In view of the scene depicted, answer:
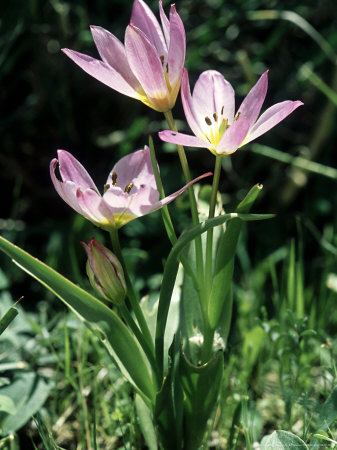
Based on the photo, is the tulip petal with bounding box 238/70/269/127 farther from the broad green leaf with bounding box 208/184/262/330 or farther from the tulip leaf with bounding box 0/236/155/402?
the tulip leaf with bounding box 0/236/155/402

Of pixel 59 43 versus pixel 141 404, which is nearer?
pixel 141 404

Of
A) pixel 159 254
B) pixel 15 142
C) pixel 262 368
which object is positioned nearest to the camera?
pixel 262 368

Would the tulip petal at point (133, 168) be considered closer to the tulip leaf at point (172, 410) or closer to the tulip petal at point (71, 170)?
the tulip petal at point (71, 170)

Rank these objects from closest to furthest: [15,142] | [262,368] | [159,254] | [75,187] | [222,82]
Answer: [75,187] → [222,82] → [262,368] → [159,254] → [15,142]

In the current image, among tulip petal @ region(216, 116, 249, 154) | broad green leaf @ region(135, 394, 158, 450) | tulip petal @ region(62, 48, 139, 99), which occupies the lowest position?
broad green leaf @ region(135, 394, 158, 450)

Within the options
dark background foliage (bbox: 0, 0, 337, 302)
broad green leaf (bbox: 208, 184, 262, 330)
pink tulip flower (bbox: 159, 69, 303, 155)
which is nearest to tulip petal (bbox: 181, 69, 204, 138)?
pink tulip flower (bbox: 159, 69, 303, 155)

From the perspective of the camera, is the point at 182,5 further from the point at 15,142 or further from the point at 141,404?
the point at 141,404

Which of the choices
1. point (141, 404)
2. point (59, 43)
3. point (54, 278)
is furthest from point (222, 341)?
point (59, 43)

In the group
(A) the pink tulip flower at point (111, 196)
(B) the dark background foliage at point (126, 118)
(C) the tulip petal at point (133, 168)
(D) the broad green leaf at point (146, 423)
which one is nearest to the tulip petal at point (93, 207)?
(A) the pink tulip flower at point (111, 196)
